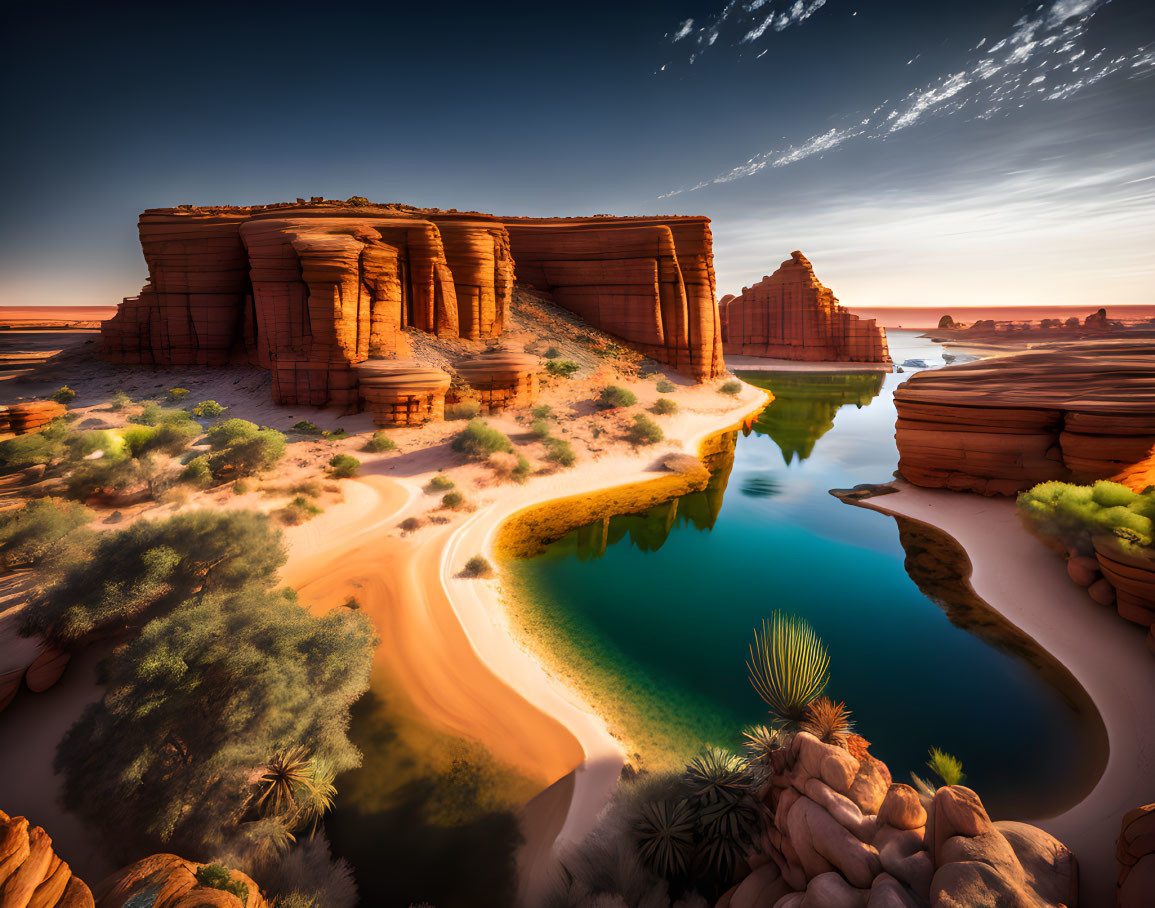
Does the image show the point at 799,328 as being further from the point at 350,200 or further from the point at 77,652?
the point at 77,652

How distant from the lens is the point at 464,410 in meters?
23.8

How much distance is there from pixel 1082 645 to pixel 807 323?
6064 centimetres

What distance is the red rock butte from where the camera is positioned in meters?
22.8

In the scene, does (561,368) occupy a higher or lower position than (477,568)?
higher


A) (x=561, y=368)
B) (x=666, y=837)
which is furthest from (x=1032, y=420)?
(x=561, y=368)

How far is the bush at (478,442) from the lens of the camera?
64.0 ft

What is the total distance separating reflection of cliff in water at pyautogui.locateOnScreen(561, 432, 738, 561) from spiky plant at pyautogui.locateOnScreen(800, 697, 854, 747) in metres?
8.79

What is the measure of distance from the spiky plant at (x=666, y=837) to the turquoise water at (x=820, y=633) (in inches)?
98.0

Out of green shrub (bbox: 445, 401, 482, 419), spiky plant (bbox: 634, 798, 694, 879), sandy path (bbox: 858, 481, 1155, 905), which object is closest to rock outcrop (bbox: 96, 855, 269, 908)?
spiky plant (bbox: 634, 798, 694, 879)

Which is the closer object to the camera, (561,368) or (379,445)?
(379,445)

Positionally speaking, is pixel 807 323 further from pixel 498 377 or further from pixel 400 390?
pixel 400 390

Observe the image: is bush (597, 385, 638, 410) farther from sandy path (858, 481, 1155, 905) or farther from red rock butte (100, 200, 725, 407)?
sandy path (858, 481, 1155, 905)

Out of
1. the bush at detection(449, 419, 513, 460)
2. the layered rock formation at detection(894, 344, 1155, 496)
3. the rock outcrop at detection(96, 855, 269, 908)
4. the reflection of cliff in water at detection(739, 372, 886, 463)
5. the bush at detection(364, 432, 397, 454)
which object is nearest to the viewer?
the rock outcrop at detection(96, 855, 269, 908)

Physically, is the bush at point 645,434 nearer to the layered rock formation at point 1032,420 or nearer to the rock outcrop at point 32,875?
the layered rock formation at point 1032,420
